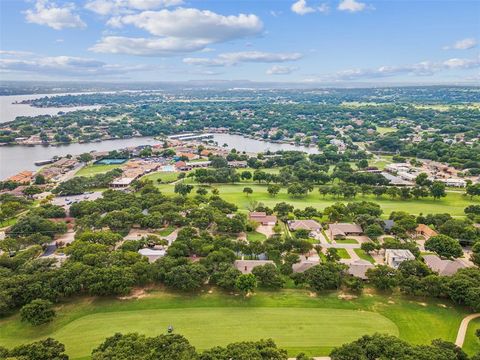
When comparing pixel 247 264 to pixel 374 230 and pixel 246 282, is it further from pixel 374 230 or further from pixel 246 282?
pixel 374 230

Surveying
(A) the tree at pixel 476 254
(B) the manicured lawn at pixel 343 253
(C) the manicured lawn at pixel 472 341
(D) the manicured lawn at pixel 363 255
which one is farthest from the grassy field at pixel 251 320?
(A) the tree at pixel 476 254

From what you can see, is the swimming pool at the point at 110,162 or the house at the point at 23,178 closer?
the house at the point at 23,178

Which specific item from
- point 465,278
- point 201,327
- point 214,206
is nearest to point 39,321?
point 201,327

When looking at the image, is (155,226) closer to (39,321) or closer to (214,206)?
(214,206)

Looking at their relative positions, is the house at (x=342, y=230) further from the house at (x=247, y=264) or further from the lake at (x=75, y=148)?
the lake at (x=75, y=148)

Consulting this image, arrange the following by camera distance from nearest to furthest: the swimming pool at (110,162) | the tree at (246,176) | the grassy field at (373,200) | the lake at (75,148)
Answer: the grassy field at (373,200) < the tree at (246,176) < the swimming pool at (110,162) < the lake at (75,148)

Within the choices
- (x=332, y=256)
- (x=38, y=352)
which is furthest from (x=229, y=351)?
(x=332, y=256)
